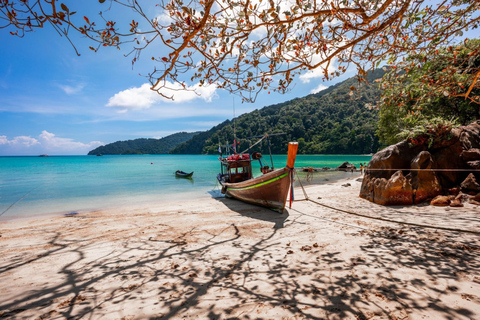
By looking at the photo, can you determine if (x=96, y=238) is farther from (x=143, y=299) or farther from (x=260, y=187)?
(x=260, y=187)

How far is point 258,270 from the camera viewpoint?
146 inches

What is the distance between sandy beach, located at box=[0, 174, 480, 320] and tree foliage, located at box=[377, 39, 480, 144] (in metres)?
2.92

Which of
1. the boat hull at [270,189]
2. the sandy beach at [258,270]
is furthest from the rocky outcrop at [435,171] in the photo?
the boat hull at [270,189]

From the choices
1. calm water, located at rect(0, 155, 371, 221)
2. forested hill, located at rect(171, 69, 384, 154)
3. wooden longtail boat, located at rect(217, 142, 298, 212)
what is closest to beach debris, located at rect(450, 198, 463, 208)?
wooden longtail boat, located at rect(217, 142, 298, 212)

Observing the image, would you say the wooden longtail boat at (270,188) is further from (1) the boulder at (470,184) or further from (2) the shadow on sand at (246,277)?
(1) the boulder at (470,184)

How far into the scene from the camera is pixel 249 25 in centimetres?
393

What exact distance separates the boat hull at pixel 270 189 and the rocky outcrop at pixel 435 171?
146 inches

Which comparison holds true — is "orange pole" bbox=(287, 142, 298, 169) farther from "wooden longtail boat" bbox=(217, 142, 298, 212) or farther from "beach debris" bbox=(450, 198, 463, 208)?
"beach debris" bbox=(450, 198, 463, 208)

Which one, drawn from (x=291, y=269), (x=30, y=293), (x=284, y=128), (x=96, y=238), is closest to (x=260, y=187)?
(x=291, y=269)

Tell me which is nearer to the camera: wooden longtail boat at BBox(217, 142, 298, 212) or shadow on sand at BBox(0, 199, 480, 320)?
shadow on sand at BBox(0, 199, 480, 320)

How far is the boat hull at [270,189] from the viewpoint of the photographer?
306 inches

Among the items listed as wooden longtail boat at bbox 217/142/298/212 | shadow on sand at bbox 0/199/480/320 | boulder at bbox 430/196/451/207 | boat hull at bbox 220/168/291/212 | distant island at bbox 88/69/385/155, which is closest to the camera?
shadow on sand at bbox 0/199/480/320

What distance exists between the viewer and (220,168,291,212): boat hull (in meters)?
7.76

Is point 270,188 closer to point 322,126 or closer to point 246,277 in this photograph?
point 246,277
